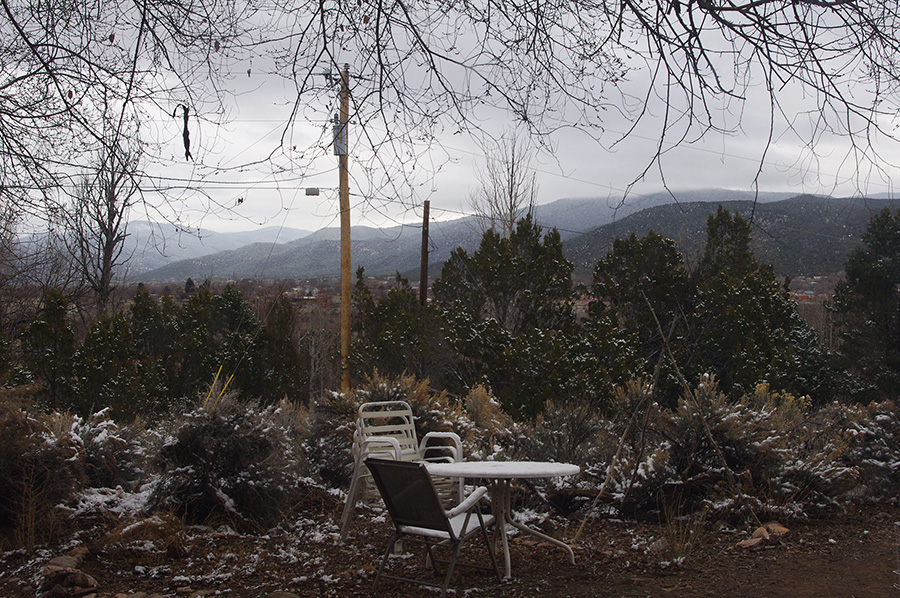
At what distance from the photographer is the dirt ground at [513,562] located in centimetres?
415

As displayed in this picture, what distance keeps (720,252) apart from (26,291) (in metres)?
17.9

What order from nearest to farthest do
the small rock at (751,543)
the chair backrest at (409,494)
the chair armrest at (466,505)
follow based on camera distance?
the chair backrest at (409,494) < the chair armrest at (466,505) < the small rock at (751,543)

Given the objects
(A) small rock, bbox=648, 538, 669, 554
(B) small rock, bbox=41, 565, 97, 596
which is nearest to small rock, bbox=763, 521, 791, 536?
(A) small rock, bbox=648, 538, 669, 554

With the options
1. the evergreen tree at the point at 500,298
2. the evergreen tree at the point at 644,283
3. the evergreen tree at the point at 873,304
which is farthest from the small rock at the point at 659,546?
the evergreen tree at the point at 873,304

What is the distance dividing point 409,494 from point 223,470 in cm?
230

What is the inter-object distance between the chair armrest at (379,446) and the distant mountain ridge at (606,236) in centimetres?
143

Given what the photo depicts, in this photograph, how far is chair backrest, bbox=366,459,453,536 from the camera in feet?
12.8

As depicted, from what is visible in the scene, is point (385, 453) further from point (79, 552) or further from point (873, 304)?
point (873, 304)

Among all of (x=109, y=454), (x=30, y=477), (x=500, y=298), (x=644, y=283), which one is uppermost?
(x=644, y=283)

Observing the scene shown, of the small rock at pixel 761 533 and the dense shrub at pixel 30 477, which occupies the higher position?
the dense shrub at pixel 30 477

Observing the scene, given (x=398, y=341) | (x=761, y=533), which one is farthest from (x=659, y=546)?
(x=398, y=341)

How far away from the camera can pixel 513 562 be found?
4781 mm

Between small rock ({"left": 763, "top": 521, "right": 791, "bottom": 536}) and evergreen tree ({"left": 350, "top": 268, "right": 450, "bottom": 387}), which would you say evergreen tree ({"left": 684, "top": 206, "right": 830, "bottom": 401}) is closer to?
evergreen tree ({"left": 350, "top": 268, "right": 450, "bottom": 387})

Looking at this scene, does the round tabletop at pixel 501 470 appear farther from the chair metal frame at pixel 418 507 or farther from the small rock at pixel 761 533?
the small rock at pixel 761 533
